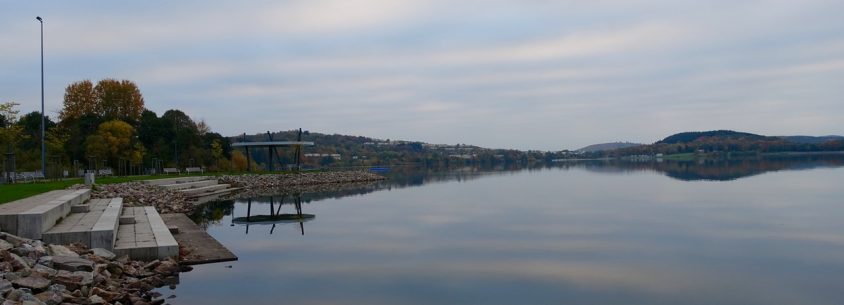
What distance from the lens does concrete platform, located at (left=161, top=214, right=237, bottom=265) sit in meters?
14.0

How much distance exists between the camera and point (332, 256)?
603 inches

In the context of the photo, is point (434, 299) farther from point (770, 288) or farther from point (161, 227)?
point (161, 227)

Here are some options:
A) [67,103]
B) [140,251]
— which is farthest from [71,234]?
[67,103]

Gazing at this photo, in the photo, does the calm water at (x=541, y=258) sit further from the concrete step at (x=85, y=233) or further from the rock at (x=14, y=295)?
the rock at (x=14, y=295)

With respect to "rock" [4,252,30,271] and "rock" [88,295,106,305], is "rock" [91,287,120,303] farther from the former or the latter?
"rock" [4,252,30,271]

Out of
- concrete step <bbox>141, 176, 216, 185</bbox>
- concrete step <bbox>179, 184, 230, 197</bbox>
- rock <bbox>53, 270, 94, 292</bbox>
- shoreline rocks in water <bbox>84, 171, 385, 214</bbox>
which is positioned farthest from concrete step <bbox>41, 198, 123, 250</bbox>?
concrete step <bbox>179, 184, 230, 197</bbox>

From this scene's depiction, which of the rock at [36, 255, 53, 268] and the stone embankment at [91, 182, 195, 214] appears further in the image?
the stone embankment at [91, 182, 195, 214]

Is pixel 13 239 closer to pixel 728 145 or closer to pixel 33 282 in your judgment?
pixel 33 282

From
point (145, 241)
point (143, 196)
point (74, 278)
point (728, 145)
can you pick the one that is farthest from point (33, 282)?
point (728, 145)

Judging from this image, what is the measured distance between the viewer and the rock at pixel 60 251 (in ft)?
36.7

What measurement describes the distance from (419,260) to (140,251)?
226 inches

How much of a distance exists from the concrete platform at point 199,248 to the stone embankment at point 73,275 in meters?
1.09

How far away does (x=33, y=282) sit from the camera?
353 inches

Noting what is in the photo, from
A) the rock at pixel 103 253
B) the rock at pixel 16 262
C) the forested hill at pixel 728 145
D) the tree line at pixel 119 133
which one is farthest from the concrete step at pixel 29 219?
the forested hill at pixel 728 145
